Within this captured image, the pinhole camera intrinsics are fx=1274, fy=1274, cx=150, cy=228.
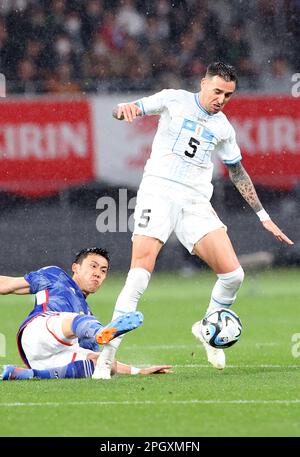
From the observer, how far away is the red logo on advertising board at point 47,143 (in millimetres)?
16234

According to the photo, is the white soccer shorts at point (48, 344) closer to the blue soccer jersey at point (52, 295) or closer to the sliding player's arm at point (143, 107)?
the blue soccer jersey at point (52, 295)

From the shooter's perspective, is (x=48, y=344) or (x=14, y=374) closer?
(x=48, y=344)

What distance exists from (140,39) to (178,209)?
9.65 metres

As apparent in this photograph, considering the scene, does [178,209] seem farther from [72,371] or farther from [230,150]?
[72,371]

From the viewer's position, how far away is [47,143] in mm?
16312

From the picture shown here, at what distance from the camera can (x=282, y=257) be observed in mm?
16641

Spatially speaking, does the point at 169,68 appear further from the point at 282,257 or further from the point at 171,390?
the point at 171,390

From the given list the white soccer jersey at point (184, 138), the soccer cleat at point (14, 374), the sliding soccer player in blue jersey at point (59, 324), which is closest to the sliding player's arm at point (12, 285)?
the sliding soccer player in blue jersey at point (59, 324)

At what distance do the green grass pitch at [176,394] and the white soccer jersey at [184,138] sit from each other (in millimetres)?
1337

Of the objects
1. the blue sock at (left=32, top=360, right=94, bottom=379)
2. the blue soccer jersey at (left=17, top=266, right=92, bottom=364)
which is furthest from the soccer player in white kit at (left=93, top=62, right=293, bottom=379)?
the blue sock at (left=32, top=360, right=94, bottom=379)

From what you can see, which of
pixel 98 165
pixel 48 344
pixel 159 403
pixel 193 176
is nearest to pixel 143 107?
pixel 193 176

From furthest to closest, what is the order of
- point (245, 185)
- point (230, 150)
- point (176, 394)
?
point (245, 185) → point (230, 150) → point (176, 394)

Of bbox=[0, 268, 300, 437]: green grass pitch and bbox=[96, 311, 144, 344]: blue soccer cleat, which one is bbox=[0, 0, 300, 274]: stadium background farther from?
bbox=[96, 311, 144, 344]: blue soccer cleat
